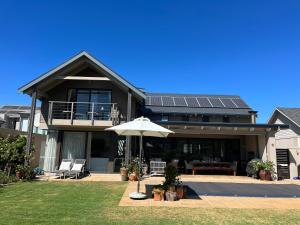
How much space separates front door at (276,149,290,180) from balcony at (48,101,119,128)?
1198 centimetres

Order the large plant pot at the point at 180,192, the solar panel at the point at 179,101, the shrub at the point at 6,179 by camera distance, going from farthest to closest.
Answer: the solar panel at the point at 179,101
the shrub at the point at 6,179
the large plant pot at the point at 180,192

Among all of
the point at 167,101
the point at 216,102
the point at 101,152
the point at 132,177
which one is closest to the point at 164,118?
the point at 167,101

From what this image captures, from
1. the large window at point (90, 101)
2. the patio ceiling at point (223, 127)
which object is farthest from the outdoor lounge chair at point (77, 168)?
the patio ceiling at point (223, 127)

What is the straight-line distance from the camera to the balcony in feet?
51.0

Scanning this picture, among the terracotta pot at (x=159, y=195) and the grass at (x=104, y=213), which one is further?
the terracotta pot at (x=159, y=195)

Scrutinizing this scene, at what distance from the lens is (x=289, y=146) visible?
62.4ft

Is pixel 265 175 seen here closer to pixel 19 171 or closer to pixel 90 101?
pixel 90 101

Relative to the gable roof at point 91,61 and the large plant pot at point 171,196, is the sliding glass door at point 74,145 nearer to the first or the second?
the gable roof at point 91,61

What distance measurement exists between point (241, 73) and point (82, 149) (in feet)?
49.2

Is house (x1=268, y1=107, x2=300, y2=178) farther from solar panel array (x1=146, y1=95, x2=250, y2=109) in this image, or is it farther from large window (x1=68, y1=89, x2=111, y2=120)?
large window (x1=68, y1=89, x2=111, y2=120)

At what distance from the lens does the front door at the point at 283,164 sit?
16.7 m

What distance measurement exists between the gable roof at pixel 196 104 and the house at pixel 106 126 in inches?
25.1

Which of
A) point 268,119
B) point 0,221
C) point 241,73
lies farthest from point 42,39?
point 268,119

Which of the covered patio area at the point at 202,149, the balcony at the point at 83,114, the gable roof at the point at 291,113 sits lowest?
the covered patio area at the point at 202,149
